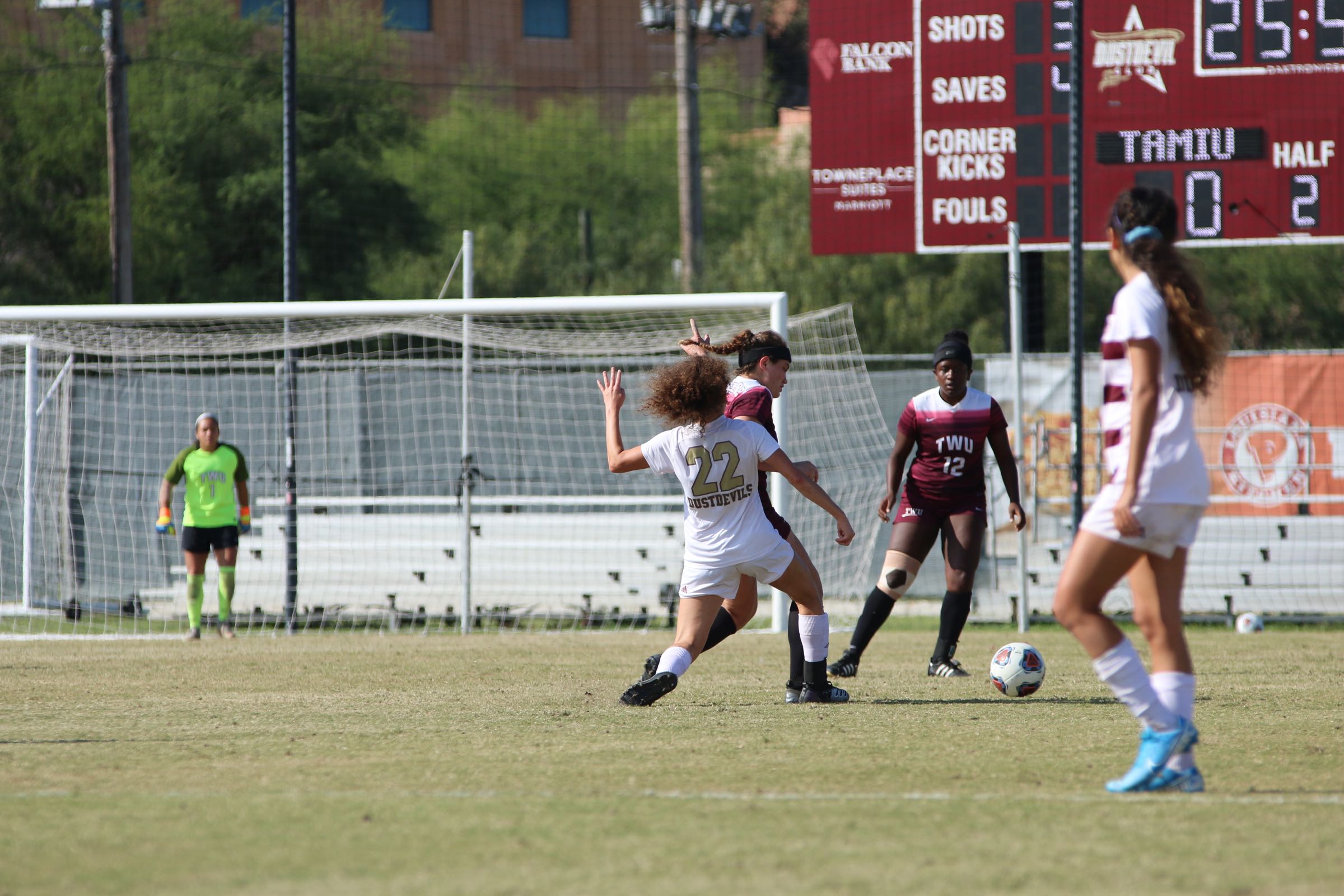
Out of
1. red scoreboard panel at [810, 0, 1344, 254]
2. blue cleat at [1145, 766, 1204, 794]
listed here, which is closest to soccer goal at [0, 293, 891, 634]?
red scoreboard panel at [810, 0, 1344, 254]

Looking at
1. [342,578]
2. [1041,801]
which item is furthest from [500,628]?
[1041,801]

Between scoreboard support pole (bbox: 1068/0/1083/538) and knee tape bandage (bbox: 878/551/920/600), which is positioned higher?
scoreboard support pole (bbox: 1068/0/1083/538)

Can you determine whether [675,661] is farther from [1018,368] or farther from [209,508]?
[209,508]

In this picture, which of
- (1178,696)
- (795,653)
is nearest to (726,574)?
(795,653)

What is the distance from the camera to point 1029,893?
12.0 ft

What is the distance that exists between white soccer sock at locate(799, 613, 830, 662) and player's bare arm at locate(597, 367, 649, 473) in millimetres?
1197

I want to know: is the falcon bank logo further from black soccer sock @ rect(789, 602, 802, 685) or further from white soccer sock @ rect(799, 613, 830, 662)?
white soccer sock @ rect(799, 613, 830, 662)

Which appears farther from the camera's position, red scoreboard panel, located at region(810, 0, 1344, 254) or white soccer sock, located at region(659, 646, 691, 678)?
red scoreboard panel, located at region(810, 0, 1344, 254)

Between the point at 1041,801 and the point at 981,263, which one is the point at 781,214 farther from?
the point at 1041,801

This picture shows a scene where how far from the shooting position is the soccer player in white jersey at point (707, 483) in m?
6.84

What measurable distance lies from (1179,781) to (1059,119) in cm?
1076

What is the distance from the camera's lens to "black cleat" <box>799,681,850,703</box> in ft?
24.9

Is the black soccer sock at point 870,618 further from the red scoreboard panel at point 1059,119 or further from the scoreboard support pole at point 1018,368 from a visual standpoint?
the red scoreboard panel at point 1059,119

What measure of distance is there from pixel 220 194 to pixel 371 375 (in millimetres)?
18003
